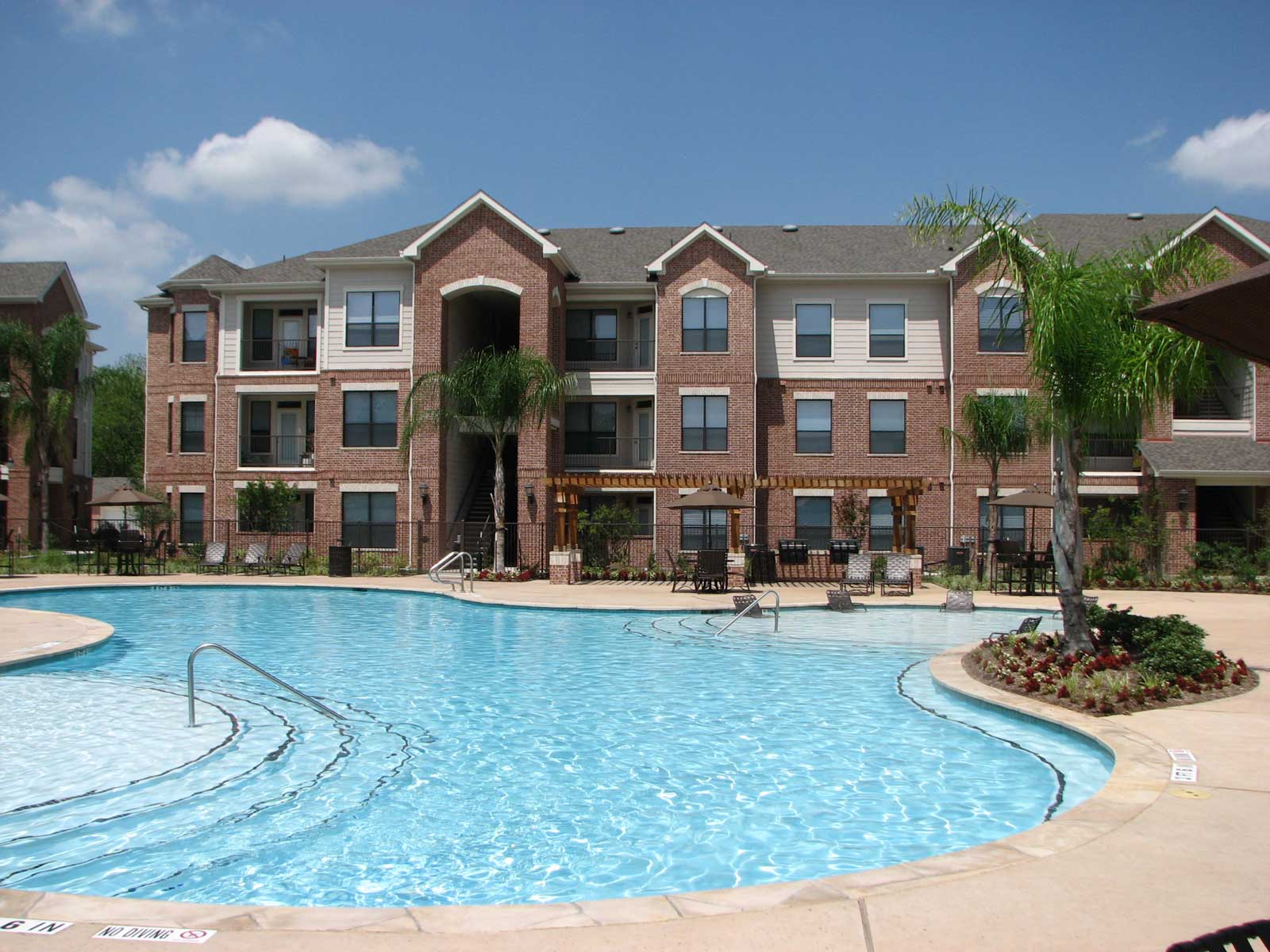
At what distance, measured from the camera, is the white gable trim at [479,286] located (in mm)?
30156

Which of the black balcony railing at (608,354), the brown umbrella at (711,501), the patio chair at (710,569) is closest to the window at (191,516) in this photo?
the black balcony railing at (608,354)

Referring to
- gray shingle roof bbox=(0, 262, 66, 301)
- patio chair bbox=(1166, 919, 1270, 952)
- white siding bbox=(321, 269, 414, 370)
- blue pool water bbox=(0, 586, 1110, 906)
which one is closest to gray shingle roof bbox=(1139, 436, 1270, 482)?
blue pool water bbox=(0, 586, 1110, 906)

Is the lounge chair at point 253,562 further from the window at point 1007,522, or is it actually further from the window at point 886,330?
the window at point 1007,522

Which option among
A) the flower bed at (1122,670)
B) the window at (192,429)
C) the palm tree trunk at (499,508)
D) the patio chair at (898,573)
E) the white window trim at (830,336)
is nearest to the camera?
the flower bed at (1122,670)

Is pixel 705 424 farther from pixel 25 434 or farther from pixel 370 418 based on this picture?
pixel 25 434

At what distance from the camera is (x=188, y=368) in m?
34.4

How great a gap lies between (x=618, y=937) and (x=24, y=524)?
4050cm

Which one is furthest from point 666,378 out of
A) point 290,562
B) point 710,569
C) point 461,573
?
point 290,562

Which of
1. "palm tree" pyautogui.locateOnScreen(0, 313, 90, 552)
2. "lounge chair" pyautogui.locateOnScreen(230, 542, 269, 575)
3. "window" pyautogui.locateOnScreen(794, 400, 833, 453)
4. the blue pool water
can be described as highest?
"palm tree" pyautogui.locateOnScreen(0, 313, 90, 552)

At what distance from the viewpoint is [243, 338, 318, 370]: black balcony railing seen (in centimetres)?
3397

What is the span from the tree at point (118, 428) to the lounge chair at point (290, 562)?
1804 inches

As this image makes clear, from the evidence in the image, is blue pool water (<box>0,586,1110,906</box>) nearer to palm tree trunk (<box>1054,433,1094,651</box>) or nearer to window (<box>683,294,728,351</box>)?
palm tree trunk (<box>1054,433,1094,651</box>)

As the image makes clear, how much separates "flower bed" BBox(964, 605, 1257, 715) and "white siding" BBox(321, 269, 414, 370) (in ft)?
77.0

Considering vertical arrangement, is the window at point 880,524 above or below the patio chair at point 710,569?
above
